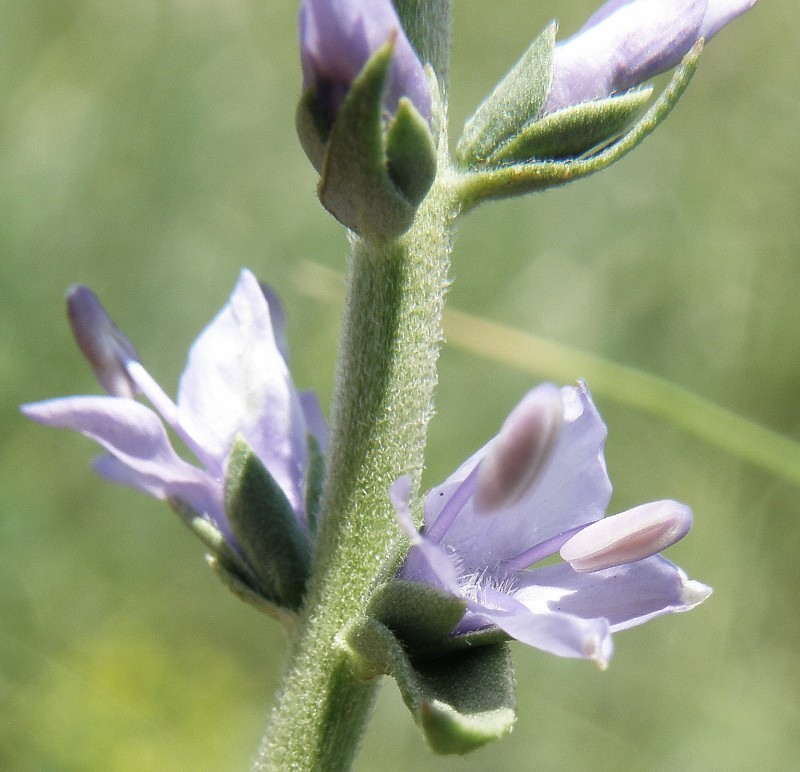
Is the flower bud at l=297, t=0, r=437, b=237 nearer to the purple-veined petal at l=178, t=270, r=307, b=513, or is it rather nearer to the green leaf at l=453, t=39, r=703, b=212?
the green leaf at l=453, t=39, r=703, b=212

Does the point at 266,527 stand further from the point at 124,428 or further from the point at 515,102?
the point at 515,102

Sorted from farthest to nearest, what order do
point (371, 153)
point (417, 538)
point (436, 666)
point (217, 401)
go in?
point (217, 401) < point (436, 666) < point (371, 153) < point (417, 538)

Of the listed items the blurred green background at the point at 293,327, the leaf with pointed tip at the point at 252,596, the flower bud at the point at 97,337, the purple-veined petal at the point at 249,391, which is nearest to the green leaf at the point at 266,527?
the leaf with pointed tip at the point at 252,596

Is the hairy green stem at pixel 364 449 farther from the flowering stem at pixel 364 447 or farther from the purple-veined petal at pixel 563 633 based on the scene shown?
the purple-veined petal at pixel 563 633

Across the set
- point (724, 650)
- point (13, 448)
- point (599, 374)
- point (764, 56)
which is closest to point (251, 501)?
point (599, 374)

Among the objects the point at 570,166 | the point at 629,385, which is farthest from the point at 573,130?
the point at 629,385

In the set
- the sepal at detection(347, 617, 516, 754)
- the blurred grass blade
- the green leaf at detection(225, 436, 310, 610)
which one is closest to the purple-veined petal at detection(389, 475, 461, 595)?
the sepal at detection(347, 617, 516, 754)

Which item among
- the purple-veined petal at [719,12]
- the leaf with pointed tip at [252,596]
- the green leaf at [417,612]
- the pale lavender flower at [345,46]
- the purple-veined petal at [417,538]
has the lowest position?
the leaf with pointed tip at [252,596]
